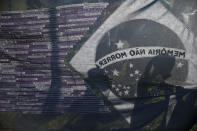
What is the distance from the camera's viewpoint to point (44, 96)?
264 centimetres

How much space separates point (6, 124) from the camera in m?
2.79

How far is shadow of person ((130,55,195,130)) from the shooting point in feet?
8.13

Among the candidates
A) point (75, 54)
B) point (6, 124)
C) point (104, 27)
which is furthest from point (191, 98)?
point (6, 124)

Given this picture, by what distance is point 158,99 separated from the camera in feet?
8.39

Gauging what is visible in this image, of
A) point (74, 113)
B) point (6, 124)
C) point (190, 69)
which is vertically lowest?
point (6, 124)

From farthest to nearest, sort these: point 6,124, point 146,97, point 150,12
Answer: point 6,124 < point 146,97 < point 150,12

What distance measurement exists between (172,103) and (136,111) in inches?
19.9

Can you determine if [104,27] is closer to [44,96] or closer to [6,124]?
[44,96]

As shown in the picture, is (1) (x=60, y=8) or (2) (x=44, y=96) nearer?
(1) (x=60, y=8)

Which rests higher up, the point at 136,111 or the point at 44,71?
the point at 44,71

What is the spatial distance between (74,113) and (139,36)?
138cm

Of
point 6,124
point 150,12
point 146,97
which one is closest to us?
point 150,12

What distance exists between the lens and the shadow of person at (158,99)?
2.48 m

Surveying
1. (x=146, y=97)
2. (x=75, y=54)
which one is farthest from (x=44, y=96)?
(x=146, y=97)
